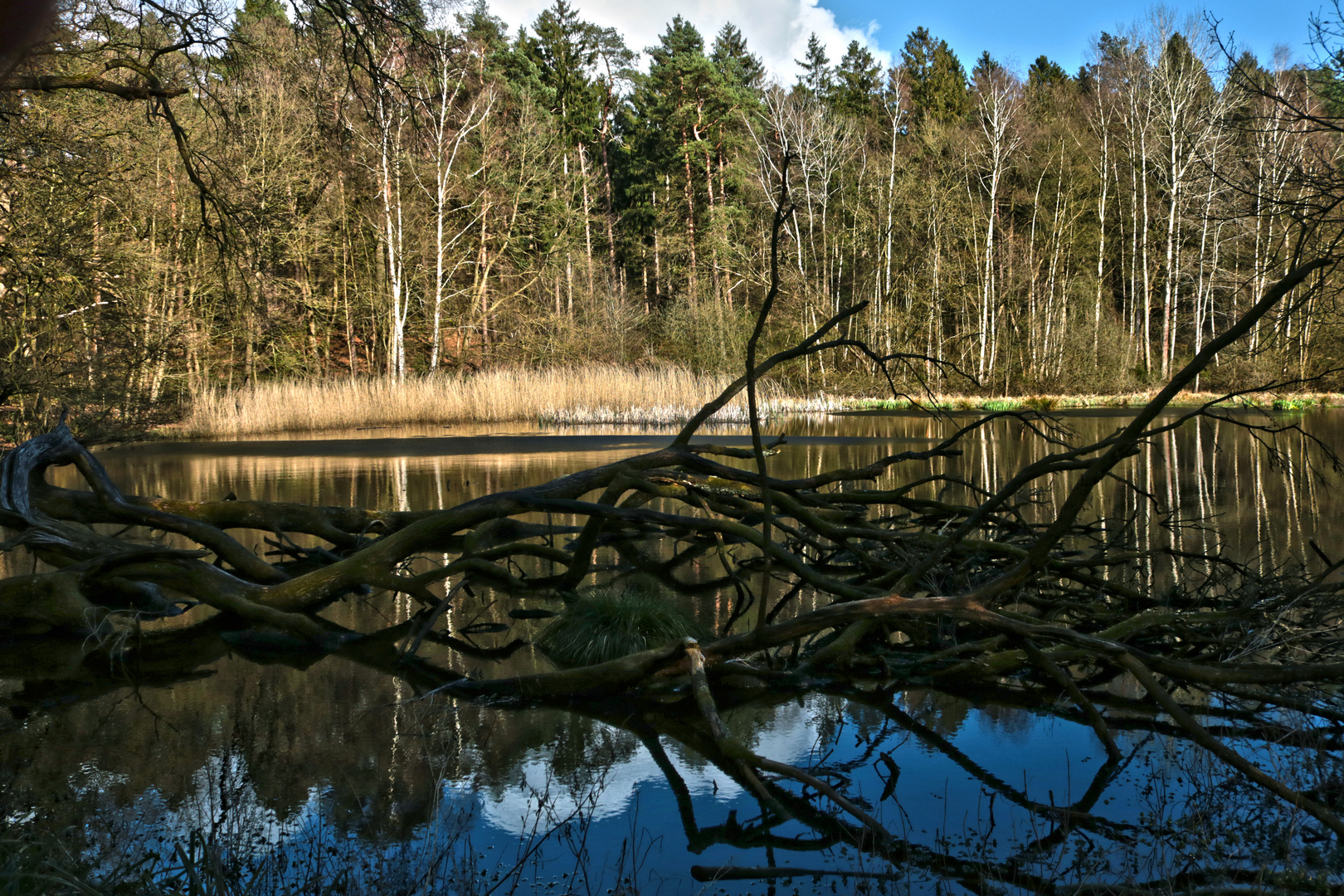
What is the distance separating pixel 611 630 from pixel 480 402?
1814 cm

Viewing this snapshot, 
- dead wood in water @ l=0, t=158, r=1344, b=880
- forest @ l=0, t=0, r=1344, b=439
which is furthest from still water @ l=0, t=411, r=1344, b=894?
forest @ l=0, t=0, r=1344, b=439

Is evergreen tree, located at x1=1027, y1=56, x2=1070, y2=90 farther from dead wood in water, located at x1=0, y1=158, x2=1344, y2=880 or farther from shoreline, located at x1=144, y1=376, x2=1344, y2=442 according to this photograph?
dead wood in water, located at x1=0, y1=158, x2=1344, y2=880

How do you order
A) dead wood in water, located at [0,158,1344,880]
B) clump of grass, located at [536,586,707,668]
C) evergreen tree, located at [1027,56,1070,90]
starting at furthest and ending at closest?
evergreen tree, located at [1027,56,1070,90] → clump of grass, located at [536,586,707,668] → dead wood in water, located at [0,158,1344,880]

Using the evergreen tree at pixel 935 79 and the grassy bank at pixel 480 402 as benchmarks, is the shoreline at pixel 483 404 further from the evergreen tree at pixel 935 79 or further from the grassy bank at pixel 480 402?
the evergreen tree at pixel 935 79

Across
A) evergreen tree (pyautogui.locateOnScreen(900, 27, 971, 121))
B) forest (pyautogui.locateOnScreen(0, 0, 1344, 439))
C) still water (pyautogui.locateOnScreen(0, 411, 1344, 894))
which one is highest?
evergreen tree (pyautogui.locateOnScreen(900, 27, 971, 121))

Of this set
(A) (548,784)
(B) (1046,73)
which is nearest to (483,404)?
(A) (548,784)

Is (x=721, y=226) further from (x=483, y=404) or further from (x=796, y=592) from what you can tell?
Result: (x=796, y=592)

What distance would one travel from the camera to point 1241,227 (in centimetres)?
2978

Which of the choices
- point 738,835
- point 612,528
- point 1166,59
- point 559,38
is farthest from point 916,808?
point 559,38

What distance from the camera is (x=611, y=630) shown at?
4387 mm

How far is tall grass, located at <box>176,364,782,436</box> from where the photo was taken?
20750 millimetres

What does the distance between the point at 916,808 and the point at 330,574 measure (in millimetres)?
2929

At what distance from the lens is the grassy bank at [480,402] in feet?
67.3

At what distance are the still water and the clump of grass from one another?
0.49ft
